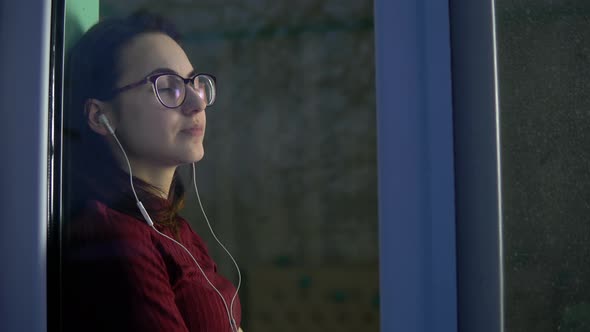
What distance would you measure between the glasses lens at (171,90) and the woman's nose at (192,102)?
0.04 feet

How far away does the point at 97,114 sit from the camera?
4.08ft

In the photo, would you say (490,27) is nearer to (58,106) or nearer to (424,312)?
(424,312)

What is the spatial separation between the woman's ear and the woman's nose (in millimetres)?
165

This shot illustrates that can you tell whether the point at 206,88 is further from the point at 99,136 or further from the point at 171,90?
the point at 99,136

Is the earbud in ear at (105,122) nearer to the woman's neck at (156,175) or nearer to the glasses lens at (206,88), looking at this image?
the woman's neck at (156,175)

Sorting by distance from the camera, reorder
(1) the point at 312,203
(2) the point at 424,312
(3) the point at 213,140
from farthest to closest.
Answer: (3) the point at 213,140 < (1) the point at 312,203 < (2) the point at 424,312

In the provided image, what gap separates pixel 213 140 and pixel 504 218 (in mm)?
608

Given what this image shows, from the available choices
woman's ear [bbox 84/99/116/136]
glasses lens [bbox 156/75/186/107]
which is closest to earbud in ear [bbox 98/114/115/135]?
woman's ear [bbox 84/99/116/136]

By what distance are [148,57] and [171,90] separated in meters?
0.10

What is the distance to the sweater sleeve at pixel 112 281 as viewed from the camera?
43.1 inches

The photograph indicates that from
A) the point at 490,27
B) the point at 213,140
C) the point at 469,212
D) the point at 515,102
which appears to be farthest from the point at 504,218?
the point at 213,140

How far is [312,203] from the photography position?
43.0 inches

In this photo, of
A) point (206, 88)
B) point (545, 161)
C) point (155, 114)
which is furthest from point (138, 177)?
point (545, 161)

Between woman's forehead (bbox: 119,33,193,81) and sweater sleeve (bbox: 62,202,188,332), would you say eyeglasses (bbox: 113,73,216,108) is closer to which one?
woman's forehead (bbox: 119,33,193,81)
